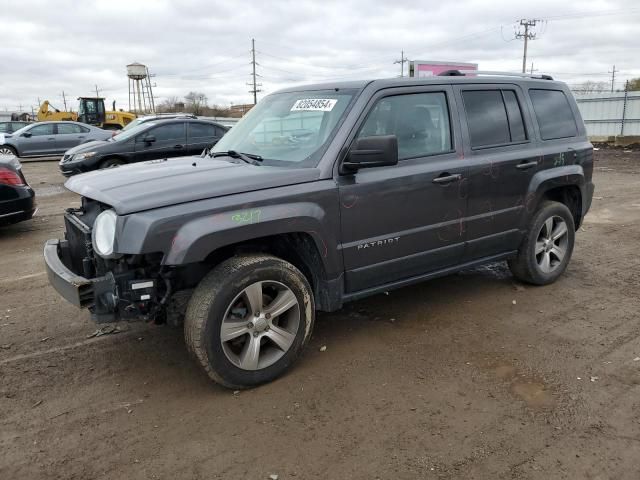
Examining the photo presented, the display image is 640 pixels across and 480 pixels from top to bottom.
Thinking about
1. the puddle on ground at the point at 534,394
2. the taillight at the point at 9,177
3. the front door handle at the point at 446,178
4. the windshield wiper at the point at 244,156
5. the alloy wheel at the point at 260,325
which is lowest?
the puddle on ground at the point at 534,394

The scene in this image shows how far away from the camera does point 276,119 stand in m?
4.19

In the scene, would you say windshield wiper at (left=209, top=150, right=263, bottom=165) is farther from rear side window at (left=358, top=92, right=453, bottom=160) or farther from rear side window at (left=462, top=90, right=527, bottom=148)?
rear side window at (left=462, top=90, right=527, bottom=148)

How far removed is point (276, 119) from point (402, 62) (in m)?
72.4

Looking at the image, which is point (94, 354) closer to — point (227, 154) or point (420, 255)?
point (227, 154)

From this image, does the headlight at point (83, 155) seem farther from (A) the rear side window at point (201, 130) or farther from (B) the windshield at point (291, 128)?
(B) the windshield at point (291, 128)

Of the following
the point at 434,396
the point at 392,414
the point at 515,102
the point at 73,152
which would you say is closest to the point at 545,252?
the point at 515,102

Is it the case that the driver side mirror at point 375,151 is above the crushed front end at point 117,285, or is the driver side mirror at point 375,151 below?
above

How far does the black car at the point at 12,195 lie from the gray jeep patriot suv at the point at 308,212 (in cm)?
392

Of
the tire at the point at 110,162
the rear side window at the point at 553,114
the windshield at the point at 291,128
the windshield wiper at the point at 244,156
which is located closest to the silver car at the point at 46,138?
the tire at the point at 110,162

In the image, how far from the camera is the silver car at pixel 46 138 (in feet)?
61.2

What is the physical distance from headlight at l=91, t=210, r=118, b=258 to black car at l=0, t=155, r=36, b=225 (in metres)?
4.88

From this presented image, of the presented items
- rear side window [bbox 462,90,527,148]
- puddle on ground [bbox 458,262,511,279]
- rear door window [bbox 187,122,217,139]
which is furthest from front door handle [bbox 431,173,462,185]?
rear door window [bbox 187,122,217,139]

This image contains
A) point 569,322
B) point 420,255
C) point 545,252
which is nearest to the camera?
point 420,255

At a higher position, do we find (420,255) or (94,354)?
(420,255)
